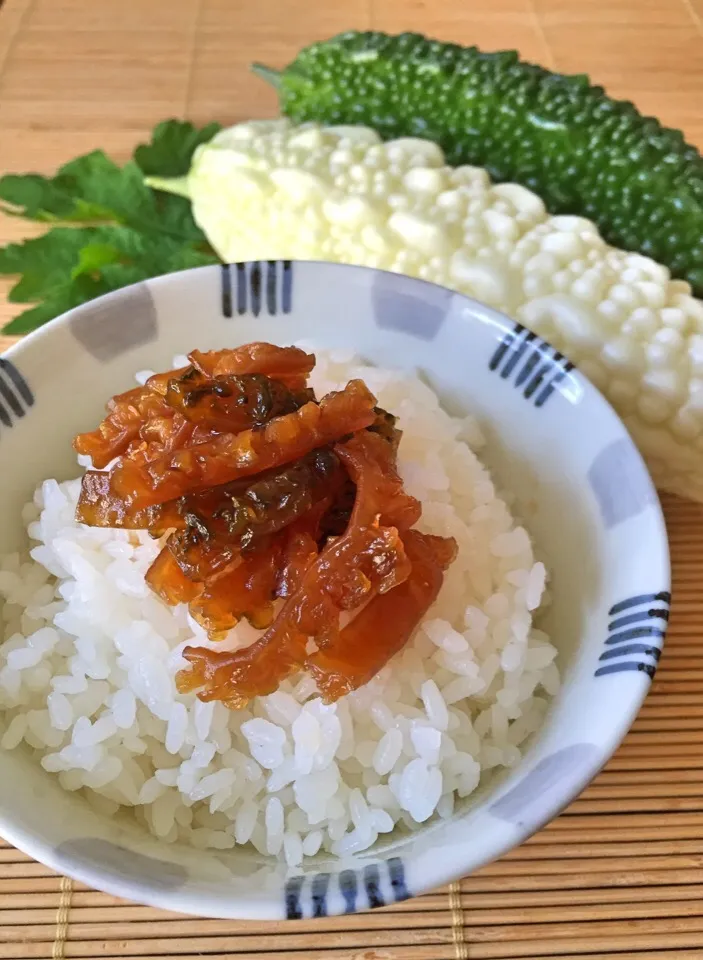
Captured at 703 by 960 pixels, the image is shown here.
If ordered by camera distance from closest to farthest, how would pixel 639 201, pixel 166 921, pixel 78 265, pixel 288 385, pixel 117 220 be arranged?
1. pixel 166 921
2. pixel 288 385
3. pixel 639 201
4. pixel 78 265
5. pixel 117 220

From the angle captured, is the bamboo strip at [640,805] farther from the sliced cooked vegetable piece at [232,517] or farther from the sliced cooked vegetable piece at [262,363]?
the sliced cooked vegetable piece at [262,363]

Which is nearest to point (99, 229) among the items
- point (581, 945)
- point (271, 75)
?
point (271, 75)

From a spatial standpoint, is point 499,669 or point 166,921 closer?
point 166,921

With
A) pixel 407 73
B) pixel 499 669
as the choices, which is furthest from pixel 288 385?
pixel 407 73

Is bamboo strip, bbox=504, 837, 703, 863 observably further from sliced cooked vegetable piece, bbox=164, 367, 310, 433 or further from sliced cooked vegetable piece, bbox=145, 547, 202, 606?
sliced cooked vegetable piece, bbox=164, 367, 310, 433

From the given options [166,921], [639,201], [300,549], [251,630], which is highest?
[639,201]

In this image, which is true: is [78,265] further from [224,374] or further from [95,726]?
[95,726]
